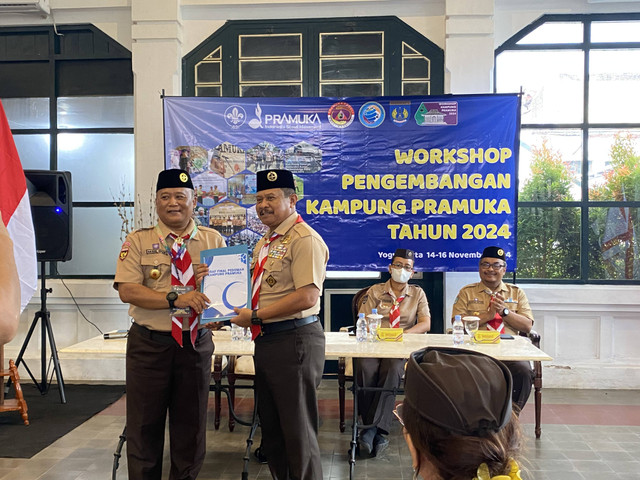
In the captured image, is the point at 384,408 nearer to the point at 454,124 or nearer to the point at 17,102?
the point at 454,124

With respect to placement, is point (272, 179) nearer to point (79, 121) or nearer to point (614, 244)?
point (79, 121)

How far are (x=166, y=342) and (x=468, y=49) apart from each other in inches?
159

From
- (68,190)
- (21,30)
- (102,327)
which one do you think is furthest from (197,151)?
(21,30)

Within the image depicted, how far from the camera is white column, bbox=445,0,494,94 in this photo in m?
5.22

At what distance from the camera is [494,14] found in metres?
5.42

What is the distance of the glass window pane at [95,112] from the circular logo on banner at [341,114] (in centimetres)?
214

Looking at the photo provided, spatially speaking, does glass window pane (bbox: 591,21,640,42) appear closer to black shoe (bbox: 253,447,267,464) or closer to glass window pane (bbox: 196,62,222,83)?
glass window pane (bbox: 196,62,222,83)

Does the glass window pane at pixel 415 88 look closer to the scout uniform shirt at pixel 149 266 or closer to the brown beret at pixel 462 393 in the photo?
the scout uniform shirt at pixel 149 266

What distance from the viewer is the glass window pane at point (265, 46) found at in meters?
5.54

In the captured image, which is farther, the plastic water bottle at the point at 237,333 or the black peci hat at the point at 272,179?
the plastic water bottle at the point at 237,333

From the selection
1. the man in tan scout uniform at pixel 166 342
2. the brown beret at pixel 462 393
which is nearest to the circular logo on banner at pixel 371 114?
the man in tan scout uniform at pixel 166 342

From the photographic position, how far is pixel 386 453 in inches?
146

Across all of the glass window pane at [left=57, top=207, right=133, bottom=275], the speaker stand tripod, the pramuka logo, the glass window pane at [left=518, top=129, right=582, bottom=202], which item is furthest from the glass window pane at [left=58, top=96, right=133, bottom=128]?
the glass window pane at [left=518, top=129, right=582, bottom=202]

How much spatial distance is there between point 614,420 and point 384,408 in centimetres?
196
